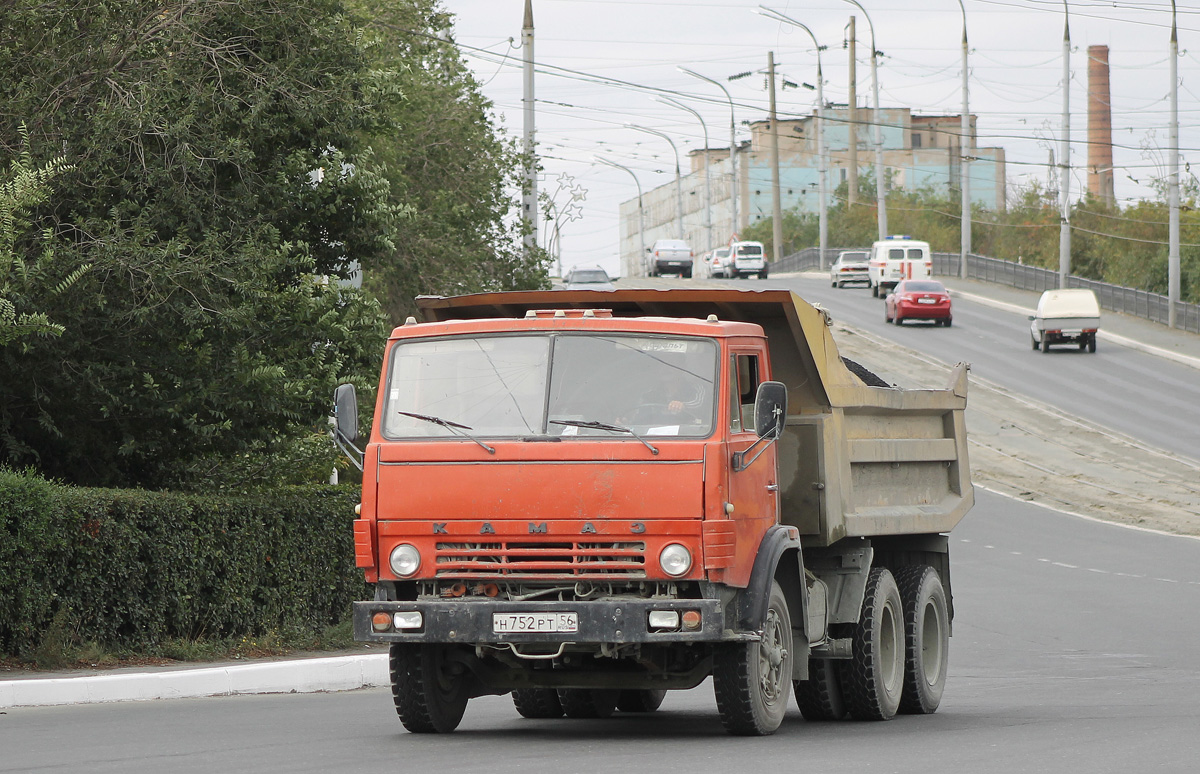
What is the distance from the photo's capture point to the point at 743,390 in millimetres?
9656

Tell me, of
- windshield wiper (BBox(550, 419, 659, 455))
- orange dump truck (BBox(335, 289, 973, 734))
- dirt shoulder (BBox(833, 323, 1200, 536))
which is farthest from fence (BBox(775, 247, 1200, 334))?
windshield wiper (BBox(550, 419, 659, 455))

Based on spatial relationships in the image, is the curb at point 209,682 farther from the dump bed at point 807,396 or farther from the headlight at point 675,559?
the headlight at point 675,559

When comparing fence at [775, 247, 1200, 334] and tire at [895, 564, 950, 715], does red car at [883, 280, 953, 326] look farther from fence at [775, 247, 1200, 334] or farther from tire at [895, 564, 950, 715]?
tire at [895, 564, 950, 715]

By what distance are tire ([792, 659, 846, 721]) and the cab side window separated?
89.8 inches

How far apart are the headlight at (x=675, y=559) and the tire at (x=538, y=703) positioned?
3040mm

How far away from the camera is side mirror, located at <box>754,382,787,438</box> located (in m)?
9.15

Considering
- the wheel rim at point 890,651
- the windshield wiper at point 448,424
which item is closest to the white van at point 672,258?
the wheel rim at point 890,651

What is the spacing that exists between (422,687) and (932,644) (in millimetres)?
4480

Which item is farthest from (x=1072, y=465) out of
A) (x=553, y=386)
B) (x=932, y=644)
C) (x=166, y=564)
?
(x=553, y=386)

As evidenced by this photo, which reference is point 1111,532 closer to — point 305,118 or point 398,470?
point 305,118

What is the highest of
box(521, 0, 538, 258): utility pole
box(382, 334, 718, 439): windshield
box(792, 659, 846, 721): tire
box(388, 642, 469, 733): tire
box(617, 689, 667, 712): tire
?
box(521, 0, 538, 258): utility pole

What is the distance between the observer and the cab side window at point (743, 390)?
9.38 m

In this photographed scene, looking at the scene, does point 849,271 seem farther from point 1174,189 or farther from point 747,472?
point 747,472

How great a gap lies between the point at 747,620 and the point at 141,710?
15.9ft
